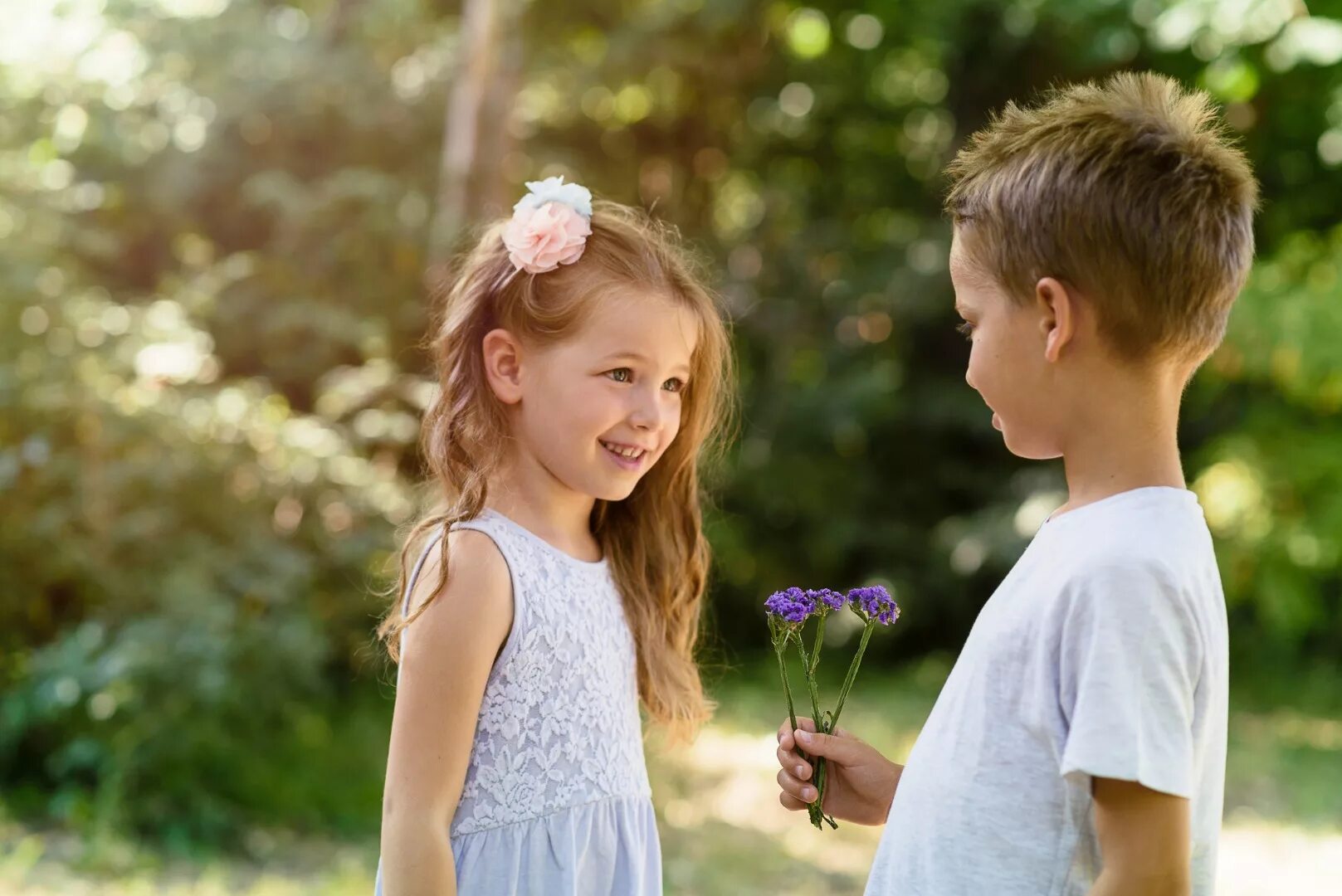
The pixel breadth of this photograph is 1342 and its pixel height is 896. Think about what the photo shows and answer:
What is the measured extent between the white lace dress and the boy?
1.96 feet

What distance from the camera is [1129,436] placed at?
1.31 m

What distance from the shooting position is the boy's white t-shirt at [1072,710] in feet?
3.90

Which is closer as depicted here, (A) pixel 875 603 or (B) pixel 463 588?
(A) pixel 875 603

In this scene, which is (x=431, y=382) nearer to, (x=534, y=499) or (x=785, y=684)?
(x=534, y=499)

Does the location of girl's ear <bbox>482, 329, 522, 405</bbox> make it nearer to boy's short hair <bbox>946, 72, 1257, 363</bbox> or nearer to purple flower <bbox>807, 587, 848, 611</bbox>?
A: purple flower <bbox>807, 587, 848, 611</bbox>

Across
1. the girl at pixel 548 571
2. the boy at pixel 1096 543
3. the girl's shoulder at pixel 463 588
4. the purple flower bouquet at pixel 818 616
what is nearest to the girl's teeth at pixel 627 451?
the girl at pixel 548 571

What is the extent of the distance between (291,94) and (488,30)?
144 cm

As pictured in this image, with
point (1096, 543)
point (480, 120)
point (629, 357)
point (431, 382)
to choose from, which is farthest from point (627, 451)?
point (480, 120)

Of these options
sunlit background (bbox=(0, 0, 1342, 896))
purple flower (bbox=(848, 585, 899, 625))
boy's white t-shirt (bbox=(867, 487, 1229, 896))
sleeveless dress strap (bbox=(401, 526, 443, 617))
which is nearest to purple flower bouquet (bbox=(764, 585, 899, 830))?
purple flower (bbox=(848, 585, 899, 625))

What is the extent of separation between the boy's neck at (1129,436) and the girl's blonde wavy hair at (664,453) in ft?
2.69

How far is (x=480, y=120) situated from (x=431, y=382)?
1.84 metres

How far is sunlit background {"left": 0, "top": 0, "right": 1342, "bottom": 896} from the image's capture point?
4816 mm

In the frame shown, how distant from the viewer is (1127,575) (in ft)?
3.98

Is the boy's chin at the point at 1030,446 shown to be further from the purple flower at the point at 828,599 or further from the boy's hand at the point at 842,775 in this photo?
the boy's hand at the point at 842,775
